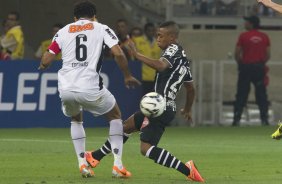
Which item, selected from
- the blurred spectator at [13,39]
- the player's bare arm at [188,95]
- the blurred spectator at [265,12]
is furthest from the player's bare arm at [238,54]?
the player's bare arm at [188,95]

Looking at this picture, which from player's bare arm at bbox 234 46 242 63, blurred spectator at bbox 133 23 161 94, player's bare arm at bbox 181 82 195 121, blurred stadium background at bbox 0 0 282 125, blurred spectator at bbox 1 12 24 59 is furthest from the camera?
blurred stadium background at bbox 0 0 282 125

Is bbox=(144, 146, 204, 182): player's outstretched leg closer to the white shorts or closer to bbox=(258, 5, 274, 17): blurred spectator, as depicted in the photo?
the white shorts

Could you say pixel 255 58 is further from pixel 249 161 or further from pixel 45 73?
pixel 249 161

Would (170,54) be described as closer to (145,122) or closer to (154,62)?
(154,62)

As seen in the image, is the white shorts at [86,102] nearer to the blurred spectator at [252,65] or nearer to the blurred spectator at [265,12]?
the blurred spectator at [252,65]

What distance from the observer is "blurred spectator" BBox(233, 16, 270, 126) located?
2473 cm

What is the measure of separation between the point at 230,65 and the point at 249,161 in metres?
9.48

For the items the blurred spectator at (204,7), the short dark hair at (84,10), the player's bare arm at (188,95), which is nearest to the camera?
the short dark hair at (84,10)

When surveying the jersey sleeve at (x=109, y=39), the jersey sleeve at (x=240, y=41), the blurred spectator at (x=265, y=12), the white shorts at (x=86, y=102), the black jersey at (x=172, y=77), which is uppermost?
the jersey sleeve at (x=109, y=39)

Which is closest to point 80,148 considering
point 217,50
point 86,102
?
point 86,102

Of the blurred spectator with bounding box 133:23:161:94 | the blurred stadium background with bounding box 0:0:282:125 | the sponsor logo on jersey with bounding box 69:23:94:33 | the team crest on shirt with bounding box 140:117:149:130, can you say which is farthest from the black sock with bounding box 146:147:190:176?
→ the blurred spectator with bounding box 133:23:161:94

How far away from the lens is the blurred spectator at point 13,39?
76.1 feet

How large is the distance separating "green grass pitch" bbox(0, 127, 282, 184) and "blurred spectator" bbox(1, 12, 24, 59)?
6.03ft

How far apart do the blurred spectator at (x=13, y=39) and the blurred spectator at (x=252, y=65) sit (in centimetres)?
484
